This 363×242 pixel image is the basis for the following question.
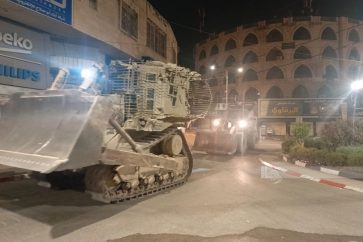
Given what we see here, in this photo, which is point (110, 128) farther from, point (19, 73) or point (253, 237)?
point (19, 73)

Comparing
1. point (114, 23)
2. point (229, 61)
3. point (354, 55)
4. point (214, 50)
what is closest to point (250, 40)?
point (229, 61)

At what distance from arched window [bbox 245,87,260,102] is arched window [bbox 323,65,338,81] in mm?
9900

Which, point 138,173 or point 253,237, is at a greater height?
point 138,173

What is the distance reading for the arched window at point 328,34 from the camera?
4888 centimetres

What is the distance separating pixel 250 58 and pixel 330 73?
11578mm

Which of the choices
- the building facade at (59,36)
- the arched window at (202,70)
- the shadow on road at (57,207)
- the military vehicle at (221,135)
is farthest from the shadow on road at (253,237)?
the arched window at (202,70)

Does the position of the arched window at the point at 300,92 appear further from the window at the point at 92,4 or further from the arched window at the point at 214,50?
the window at the point at 92,4

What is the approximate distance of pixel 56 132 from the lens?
552cm

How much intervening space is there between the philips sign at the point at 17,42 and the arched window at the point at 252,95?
132ft

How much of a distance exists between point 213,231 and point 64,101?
3234mm

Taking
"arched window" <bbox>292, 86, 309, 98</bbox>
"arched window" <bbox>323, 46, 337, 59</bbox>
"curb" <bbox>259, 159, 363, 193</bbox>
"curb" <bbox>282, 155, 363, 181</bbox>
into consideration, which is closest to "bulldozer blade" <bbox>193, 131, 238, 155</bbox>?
"curb" <bbox>259, 159, 363, 193</bbox>

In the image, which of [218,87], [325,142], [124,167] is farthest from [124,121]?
[218,87]

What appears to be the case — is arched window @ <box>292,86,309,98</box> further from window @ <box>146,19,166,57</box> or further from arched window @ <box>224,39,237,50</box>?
window @ <box>146,19,166,57</box>

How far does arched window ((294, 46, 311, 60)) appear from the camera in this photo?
48.8m
